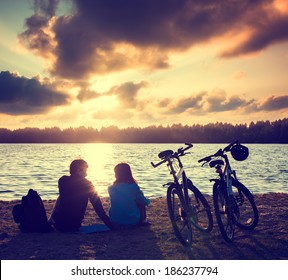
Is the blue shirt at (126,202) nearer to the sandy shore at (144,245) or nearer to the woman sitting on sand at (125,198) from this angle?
the woman sitting on sand at (125,198)

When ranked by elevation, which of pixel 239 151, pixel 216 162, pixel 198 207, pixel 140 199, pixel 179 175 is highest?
pixel 239 151

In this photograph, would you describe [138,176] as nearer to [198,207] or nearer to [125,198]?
[125,198]

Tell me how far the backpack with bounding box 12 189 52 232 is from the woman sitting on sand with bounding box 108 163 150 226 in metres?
1.48

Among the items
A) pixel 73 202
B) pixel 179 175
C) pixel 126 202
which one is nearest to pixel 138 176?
pixel 126 202

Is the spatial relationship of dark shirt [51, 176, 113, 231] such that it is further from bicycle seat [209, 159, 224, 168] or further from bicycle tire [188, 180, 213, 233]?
bicycle seat [209, 159, 224, 168]

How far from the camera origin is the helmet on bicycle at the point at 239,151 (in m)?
8.44

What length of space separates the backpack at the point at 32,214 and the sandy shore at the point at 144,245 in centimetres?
17


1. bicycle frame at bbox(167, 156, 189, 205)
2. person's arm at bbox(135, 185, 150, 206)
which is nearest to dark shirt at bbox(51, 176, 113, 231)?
person's arm at bbox(135, 185, 150, 206)

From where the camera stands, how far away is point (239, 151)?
8.49 metres

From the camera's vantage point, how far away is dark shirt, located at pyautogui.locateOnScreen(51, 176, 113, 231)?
8328 millimetres

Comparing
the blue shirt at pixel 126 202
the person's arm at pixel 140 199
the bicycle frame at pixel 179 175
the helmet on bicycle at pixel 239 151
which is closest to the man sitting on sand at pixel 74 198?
the blue shirt at pixel 126 202

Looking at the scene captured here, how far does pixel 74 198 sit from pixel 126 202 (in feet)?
3.55

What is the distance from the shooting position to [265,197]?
14.1 metres

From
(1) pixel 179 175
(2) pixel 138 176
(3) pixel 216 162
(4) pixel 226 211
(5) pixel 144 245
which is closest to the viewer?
(5) pixel 144 245
